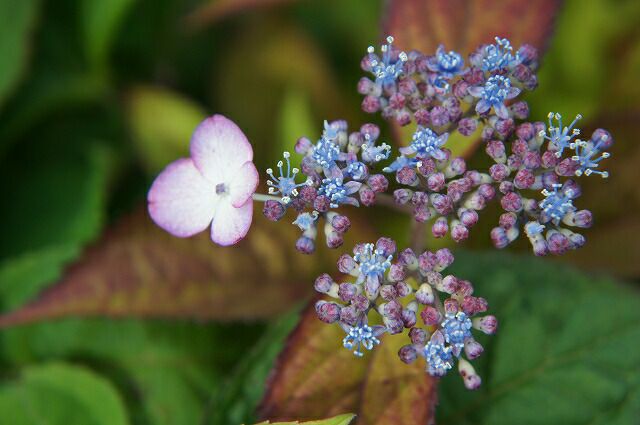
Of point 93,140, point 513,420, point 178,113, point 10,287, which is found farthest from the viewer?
point 93,140

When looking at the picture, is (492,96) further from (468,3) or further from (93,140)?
(93,140)

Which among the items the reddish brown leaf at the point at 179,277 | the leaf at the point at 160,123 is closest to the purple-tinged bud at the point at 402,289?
the reddish brown leaf at the point at 179,277

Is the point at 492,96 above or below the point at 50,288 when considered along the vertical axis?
above

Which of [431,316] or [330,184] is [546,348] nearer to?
[431,316]

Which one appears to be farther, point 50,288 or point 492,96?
point 50,288

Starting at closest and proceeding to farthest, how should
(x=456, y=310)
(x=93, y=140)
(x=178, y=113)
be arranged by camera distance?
(x=456, y=310), (x=178, y=113), (x=93, y=140)

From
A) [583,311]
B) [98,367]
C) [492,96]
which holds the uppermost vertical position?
[492,96]

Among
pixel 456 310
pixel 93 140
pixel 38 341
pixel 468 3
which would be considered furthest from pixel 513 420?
pixel 93 140

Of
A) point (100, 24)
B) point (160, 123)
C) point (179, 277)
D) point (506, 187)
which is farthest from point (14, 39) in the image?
point (506, 187)
